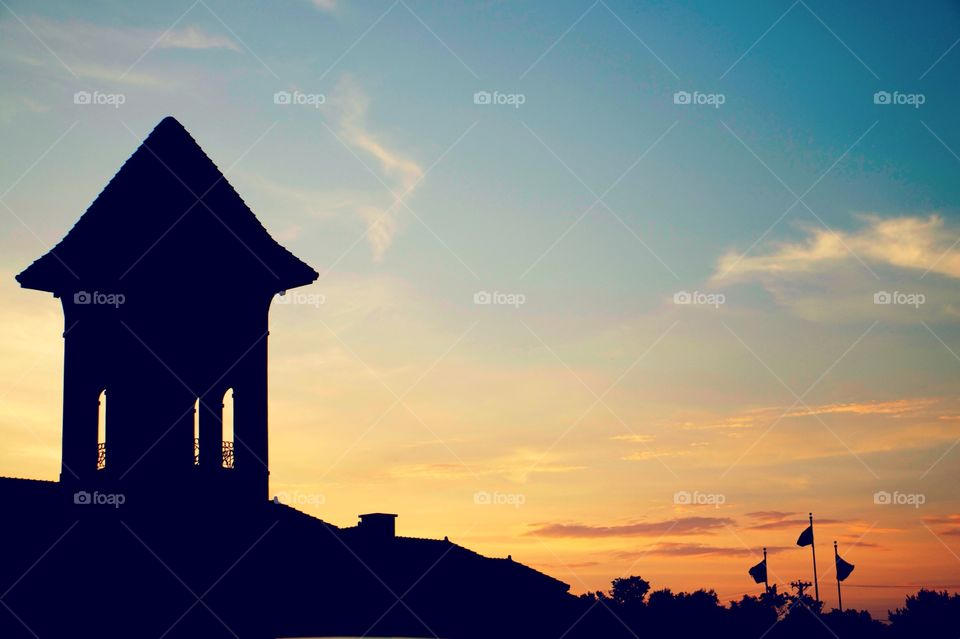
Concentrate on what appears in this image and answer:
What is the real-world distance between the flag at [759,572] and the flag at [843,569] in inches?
136

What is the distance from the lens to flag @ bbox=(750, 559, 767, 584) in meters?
52.1

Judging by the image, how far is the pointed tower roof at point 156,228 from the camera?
17.7 metres

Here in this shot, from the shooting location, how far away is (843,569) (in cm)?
5159

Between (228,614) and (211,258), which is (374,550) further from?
(211,258)

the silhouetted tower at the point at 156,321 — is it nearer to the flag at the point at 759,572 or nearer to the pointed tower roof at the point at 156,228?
the pointed tower roof at the point at 156,228

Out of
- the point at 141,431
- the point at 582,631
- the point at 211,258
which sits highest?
the point at 211,258

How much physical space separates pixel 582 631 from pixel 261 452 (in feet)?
20.9

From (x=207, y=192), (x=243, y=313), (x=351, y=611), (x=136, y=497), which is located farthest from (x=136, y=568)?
(x=207, y=192)

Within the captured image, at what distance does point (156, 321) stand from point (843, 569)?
4261cm

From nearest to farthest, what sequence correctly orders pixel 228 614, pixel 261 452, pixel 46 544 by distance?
pixel 46 544, pixel 228 614, pixel 261 452

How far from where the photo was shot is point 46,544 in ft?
51.0

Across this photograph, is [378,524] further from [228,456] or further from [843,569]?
[843,569]

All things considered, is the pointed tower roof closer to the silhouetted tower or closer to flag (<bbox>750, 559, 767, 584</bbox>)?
the silhouetted tower

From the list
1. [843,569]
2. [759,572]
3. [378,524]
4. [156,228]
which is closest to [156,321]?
[156,228]
